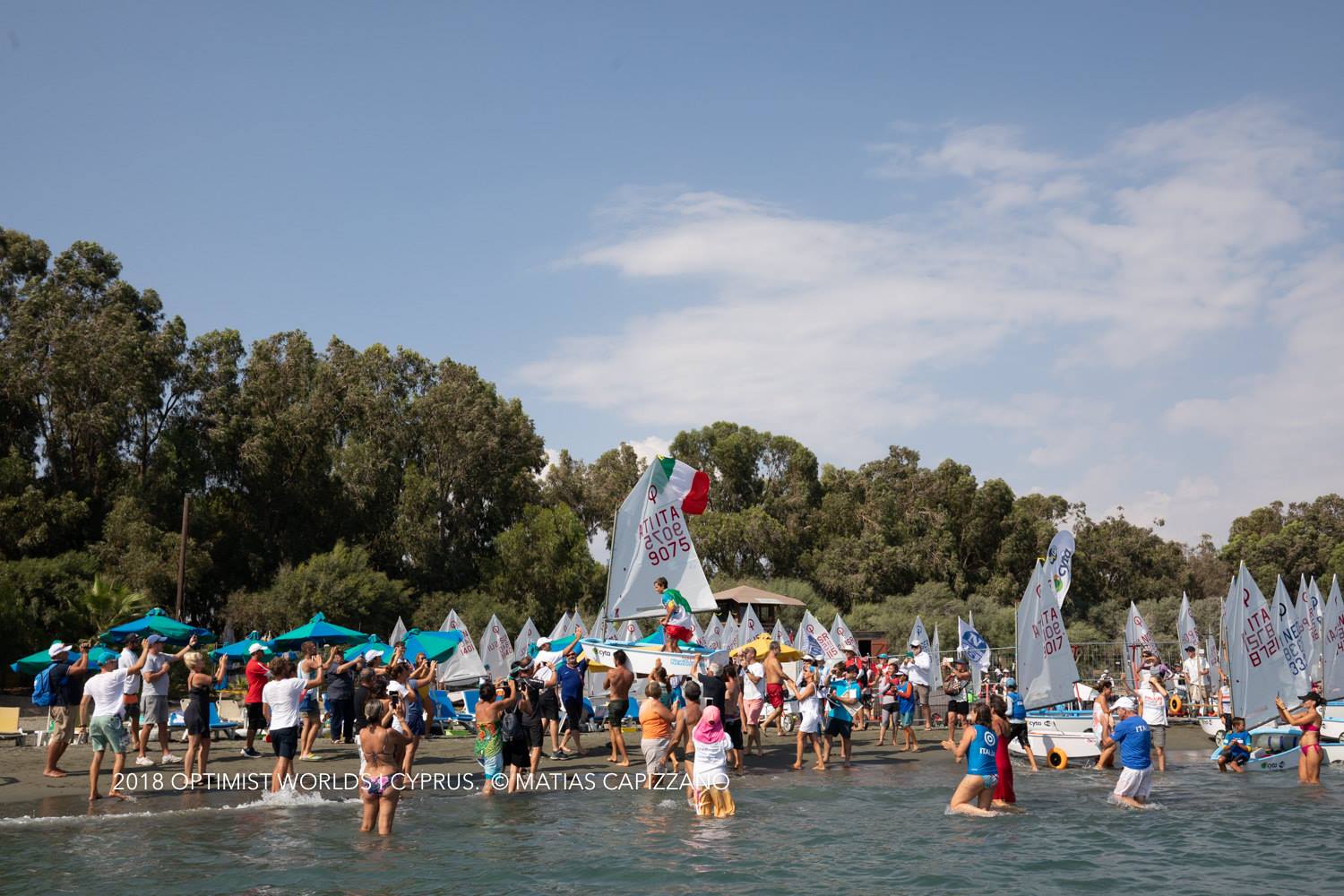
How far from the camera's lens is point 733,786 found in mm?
16594

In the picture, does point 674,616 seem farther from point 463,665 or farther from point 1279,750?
point 1279,750

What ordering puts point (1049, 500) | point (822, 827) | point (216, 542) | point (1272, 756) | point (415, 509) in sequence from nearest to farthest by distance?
1. point (822, 827)
2. point (1272, 756)
3. point (216, 542)
4. point (415, 509)
5. point (1049, 500)

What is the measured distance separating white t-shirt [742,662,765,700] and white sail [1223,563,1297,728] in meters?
7.88

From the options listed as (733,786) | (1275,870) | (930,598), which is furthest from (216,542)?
(1275,870)

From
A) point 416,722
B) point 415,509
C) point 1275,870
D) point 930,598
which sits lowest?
point 1275,870

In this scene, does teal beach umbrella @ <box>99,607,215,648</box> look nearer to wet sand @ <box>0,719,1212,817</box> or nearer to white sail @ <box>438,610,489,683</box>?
wet sand @ <box>0,719,1212,817</box>

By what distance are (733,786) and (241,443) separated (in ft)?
119

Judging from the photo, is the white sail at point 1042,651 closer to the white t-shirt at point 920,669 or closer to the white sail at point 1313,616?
the white t-shirt at point 920,669

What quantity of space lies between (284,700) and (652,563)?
6.24m

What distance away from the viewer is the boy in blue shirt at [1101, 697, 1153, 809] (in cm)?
1400

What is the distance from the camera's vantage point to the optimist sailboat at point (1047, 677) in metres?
19.2

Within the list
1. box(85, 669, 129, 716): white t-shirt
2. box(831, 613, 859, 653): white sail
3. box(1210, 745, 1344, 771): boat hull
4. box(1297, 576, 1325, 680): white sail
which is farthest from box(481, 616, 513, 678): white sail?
box(1297, 576, 1325, 680): white sail

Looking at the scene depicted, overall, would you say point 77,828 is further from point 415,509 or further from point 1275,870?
point 415,509

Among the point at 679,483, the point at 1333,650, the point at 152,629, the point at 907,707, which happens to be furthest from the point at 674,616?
the point at 1333,650
